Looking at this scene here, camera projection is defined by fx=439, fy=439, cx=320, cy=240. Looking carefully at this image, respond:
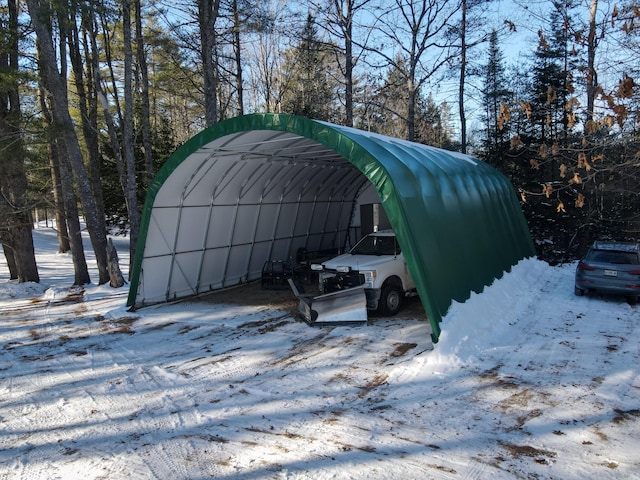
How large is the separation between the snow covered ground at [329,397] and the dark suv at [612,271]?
518mm

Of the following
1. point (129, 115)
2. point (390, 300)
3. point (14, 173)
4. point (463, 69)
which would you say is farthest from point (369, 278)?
point (463, 69)

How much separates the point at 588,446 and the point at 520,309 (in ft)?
19.5

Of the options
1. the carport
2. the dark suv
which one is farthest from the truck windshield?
the dark suv

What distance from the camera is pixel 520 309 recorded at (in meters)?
9.94

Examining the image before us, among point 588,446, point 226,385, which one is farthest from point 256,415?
point 588,446

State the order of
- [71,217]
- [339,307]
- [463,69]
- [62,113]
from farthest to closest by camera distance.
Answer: [463,69] → [71,217] → [62,113] → [339,307]

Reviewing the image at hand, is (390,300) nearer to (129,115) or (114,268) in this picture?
(114,268)

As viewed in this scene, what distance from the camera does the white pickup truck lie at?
9.45 m

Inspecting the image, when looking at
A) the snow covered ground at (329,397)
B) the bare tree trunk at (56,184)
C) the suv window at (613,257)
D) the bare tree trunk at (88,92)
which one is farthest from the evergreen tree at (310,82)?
the snow covered ground at (329,397)

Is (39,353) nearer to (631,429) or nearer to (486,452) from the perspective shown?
(486,452)

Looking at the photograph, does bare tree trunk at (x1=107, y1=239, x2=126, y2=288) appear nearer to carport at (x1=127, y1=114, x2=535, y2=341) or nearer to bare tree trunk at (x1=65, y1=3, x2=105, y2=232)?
carport at (x1=127, y1=114, x2=535, y2=341)

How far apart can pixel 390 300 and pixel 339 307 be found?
4.40 ft

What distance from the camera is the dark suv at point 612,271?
403 inches

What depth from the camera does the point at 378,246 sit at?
428 inches
